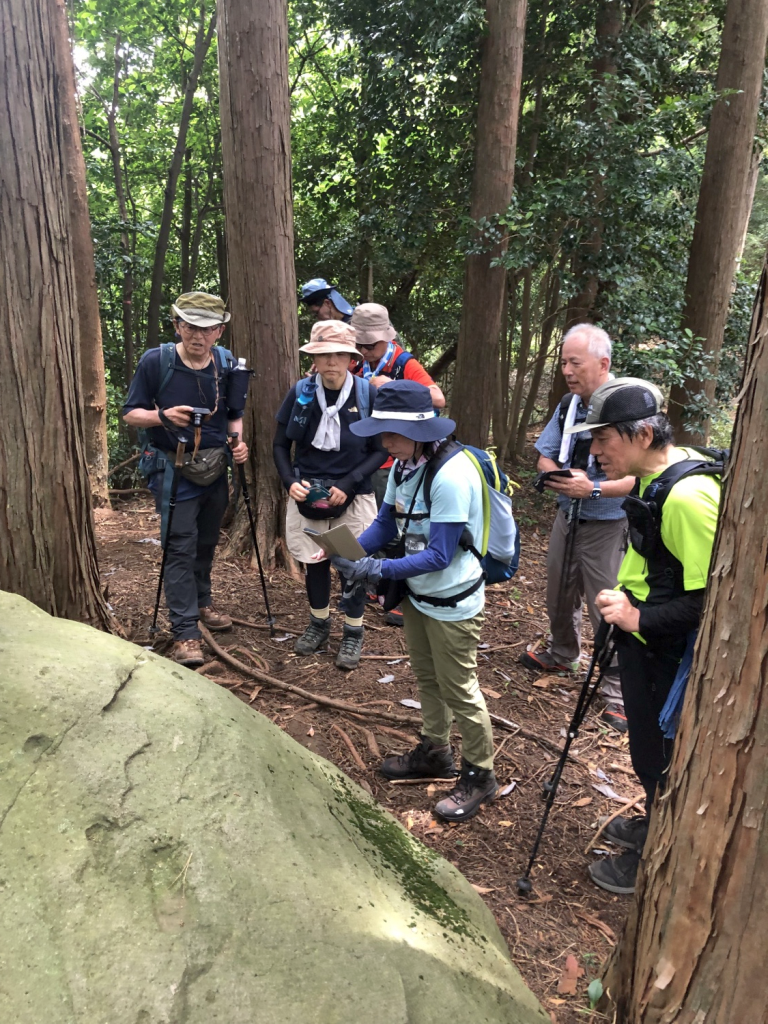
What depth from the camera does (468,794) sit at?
3332 millimetres

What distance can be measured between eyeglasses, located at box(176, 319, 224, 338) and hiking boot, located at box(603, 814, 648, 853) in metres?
3.52

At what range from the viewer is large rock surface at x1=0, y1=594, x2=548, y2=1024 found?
4.63 ft

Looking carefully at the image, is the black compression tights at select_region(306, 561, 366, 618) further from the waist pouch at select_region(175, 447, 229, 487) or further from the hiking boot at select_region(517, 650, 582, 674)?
the hiking boot at select_region(517, 650, 582, 674)

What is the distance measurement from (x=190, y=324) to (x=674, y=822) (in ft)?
11.6

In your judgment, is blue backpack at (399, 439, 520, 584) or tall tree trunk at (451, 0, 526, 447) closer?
blue backpack at (399, 439, 520, 584)

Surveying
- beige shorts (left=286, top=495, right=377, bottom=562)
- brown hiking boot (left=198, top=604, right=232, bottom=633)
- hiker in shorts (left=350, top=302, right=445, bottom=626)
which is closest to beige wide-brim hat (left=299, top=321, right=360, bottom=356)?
hiker in shorts (left=350, top=302, right=445, bottom=626)

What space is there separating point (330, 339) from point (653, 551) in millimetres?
2471

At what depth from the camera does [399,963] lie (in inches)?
67.9

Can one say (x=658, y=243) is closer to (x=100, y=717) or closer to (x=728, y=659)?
(x=728, y=659)

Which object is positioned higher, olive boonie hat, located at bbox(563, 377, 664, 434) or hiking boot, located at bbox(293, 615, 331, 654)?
olive boonie hat, located at bbox(563, 377, 664, 434)

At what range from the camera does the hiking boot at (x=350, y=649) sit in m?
4.57

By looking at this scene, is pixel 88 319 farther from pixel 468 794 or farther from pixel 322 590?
pixel 468 794

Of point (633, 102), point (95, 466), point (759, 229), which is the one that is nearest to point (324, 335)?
point (95, 466)

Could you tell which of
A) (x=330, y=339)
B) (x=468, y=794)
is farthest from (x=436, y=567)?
(x=330, y=339)
